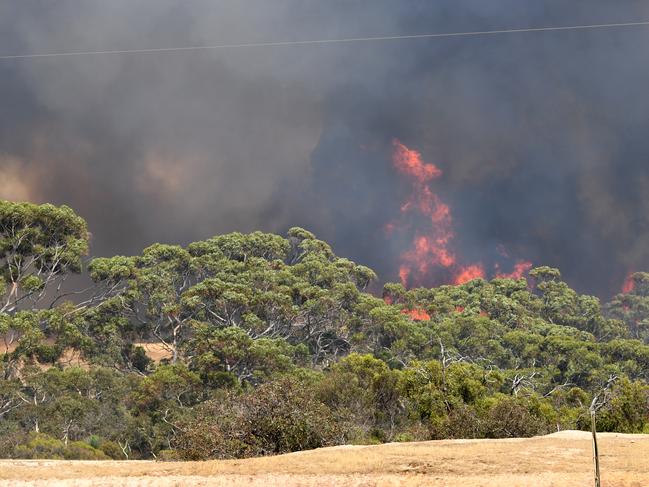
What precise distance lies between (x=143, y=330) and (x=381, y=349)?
104 ft

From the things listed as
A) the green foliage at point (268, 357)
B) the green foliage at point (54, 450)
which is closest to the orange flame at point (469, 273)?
the green foliage at point (268, 357)

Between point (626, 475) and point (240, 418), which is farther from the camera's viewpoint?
point (240, 418)

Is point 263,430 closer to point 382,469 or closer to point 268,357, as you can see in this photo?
point 382,469

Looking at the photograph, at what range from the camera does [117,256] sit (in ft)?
299

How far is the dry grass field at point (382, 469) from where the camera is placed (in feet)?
78.4

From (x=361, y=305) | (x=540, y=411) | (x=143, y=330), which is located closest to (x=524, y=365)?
(x=361, y=305)

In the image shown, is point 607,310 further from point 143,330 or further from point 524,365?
point 143,330

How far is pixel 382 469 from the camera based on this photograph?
25891mm

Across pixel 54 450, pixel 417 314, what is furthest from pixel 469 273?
pixel 54 450

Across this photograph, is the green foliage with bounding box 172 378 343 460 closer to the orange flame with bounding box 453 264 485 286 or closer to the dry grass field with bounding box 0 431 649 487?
the dry grass field with bounding box 0 431 649 487

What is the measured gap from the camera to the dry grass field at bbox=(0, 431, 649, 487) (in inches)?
941

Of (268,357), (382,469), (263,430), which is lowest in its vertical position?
(382,469)

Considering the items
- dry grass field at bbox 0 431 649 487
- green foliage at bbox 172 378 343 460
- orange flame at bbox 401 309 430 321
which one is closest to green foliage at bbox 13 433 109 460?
green foliage at bbox 172 378 343 460

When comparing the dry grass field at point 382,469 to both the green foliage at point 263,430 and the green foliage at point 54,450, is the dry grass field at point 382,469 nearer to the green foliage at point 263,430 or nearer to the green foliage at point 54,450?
the green foliage at point 263,430
